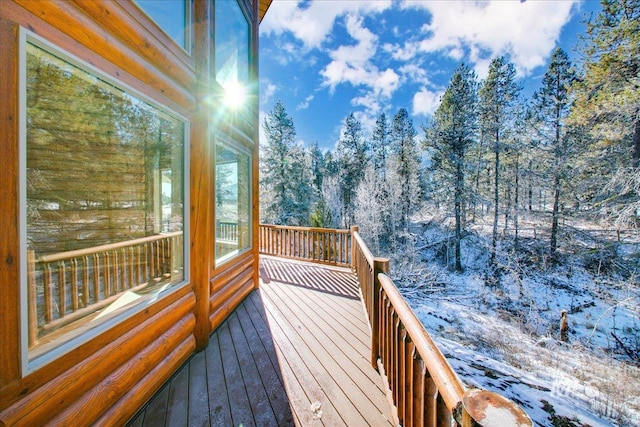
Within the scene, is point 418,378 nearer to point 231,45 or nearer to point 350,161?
point 231,45

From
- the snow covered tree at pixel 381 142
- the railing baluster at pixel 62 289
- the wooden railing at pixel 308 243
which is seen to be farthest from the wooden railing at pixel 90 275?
the snow covered tree at pixel 381 142

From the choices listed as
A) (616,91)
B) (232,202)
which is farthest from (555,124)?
(232,202)

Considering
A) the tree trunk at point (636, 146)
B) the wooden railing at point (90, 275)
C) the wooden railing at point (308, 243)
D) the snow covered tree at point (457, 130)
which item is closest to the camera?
the wooden railing at point (90, 275)

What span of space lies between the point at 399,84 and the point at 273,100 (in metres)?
11.2

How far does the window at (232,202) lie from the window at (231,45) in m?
0.95

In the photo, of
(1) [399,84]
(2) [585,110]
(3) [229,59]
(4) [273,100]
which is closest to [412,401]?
(3) [229,59]

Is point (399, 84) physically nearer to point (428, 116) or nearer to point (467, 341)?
point (428, 116)

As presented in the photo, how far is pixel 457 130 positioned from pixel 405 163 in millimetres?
4644

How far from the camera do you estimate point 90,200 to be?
9.53ft

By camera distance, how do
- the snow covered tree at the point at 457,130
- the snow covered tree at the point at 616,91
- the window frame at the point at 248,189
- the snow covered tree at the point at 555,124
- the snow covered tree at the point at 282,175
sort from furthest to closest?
the snow covered tree at the point at 282,175
the snow covered tree at the point at 457,130
the snow covered tree at the point at 555,124
the snow covered tree at the point at 616,91
the window frame at the point at 248,189

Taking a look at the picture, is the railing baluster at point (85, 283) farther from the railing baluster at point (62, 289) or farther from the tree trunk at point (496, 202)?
the tree trunk at point (496, 202)

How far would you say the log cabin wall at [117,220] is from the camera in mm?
1101

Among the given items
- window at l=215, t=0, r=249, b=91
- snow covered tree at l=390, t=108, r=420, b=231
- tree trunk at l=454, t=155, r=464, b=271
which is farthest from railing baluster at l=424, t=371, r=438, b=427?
snow covered tree at l=390, t=108, r=420, b=231

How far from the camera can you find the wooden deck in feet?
5.69
